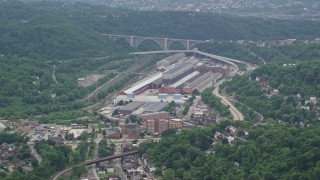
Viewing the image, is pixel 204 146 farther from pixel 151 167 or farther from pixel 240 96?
pixel 240 96

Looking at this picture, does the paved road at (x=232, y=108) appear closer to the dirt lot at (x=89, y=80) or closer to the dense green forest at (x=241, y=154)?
the dense green forest at (x=241, y=154)

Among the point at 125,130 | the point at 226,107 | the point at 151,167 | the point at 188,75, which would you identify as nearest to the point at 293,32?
the point at 188,75

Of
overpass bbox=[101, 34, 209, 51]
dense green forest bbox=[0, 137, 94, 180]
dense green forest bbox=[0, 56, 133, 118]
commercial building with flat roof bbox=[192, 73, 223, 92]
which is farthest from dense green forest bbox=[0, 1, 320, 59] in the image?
dense green forest bbox=[0, 137, 94, 180]

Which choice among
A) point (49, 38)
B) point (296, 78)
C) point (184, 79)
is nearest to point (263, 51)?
point (184, 79)

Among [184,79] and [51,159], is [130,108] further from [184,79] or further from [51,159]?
[51,159]

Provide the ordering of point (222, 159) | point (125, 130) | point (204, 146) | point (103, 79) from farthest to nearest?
point (103, 79), point (125, 130), point (204, 146), point (222, 159)

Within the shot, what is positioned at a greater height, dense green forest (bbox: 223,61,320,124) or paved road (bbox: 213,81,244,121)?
dense green forest (bbox: 223,61,320,124)

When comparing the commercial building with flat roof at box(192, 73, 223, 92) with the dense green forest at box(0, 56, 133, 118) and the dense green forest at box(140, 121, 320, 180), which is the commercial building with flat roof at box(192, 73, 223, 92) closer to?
the dense green forest at box(0, 56, 133, 118)

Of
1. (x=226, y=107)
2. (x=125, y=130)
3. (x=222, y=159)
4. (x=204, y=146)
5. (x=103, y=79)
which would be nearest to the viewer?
(x=222, y=159)

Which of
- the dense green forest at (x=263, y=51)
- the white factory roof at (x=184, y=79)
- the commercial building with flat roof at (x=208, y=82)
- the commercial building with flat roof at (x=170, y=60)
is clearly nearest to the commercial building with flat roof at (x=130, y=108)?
the white factory roof at (x=184, y=79)
